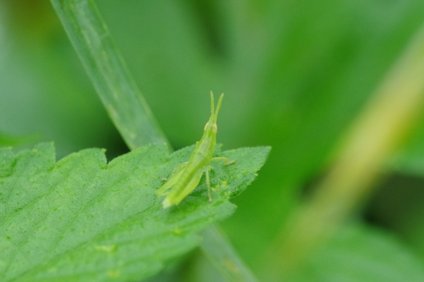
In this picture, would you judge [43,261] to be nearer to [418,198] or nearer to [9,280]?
[9,280]

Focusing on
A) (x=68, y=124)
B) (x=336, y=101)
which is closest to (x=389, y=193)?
(x=336, y=101)

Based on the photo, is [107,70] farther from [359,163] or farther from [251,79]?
Result: [251,79]

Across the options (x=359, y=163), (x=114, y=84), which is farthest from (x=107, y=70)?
(x=359, y=163)

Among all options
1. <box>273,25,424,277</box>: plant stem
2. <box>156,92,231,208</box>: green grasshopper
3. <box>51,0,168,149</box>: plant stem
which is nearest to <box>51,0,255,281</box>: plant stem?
<box>51,0,168,149</box>: plant stem

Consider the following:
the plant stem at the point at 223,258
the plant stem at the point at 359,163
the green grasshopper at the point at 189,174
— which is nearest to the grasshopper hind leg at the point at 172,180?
the green grasshopper at the point at 189,174

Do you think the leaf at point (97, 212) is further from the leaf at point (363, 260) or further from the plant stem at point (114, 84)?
the leaf at point (363, 260)

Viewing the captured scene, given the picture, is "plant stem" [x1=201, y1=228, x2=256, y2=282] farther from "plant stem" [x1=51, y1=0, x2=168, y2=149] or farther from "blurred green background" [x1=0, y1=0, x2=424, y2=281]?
"blurred green background" [x1=0, y1=0, x2=424, y2=281]
